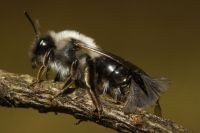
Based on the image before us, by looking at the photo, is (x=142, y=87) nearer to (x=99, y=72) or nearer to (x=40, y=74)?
(x=99, y=72)

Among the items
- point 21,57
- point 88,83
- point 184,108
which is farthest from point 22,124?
point 88,83

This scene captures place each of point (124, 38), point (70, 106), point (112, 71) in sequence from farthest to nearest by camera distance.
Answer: point (124, 38) → point (112, 71) → point (70, 106)

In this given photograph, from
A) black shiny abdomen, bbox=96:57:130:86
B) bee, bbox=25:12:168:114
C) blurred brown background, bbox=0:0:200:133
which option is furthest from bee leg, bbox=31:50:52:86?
blurred brown background, bbox=0:0:200:133

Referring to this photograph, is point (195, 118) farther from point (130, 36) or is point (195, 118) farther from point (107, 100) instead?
point (107, 100)

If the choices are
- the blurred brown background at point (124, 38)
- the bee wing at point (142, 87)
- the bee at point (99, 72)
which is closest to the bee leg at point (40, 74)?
the bee at point (99, 72)

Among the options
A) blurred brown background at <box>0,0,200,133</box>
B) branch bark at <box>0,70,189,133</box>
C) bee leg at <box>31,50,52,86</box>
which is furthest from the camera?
blurred brown background at <box>0,0,200,133</box>

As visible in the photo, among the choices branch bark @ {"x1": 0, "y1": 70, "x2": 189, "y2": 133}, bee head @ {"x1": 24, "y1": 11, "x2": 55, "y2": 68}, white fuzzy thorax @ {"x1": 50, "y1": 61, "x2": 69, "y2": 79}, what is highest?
bee head @ {"x1": 24, "y1": 11, "x2": 55, "y2": 68}

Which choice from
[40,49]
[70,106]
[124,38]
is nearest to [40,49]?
[40,49]

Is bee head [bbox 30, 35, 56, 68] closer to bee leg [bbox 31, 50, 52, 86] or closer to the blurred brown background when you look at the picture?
bee leg [bbox 31, 50, 52, 86]
